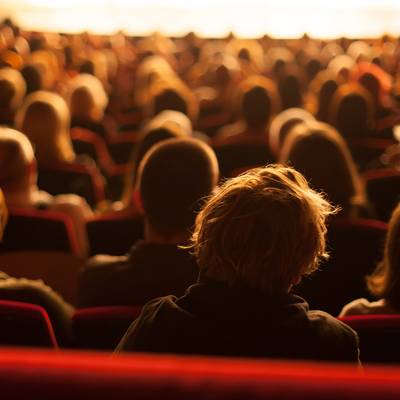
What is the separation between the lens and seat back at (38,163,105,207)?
440cm

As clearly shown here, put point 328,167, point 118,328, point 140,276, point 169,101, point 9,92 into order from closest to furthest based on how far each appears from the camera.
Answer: point 118,328
point 140,276
point 328,167
point 9,92
point 169,101

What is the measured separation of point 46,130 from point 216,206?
314 cm

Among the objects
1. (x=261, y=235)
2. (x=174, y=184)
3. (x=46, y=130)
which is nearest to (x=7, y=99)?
(x=46, y=130)

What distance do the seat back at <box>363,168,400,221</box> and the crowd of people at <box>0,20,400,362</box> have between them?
0.06 meters

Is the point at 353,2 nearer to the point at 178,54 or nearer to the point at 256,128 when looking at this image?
the point at 178,54

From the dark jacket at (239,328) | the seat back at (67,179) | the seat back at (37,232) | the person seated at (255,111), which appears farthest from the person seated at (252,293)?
the person seated at (255,111)

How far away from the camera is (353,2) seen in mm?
21250

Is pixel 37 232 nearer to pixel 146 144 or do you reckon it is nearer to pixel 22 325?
pixel 146 144

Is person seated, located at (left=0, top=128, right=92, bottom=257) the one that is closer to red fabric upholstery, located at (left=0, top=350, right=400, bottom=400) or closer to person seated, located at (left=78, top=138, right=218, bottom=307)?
person seated, located at (left=78, top=138, right=218, bottom=307)

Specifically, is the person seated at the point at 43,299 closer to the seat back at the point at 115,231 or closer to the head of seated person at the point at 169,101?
the seat back at the point at 115,231

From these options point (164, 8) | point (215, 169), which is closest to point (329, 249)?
point (215, 169)

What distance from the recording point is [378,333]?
177cm

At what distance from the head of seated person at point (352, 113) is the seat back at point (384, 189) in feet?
5.13

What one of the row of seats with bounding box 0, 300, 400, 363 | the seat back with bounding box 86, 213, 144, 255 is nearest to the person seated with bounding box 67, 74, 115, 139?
the seat back with bounding box 86, 213, 144, 255
